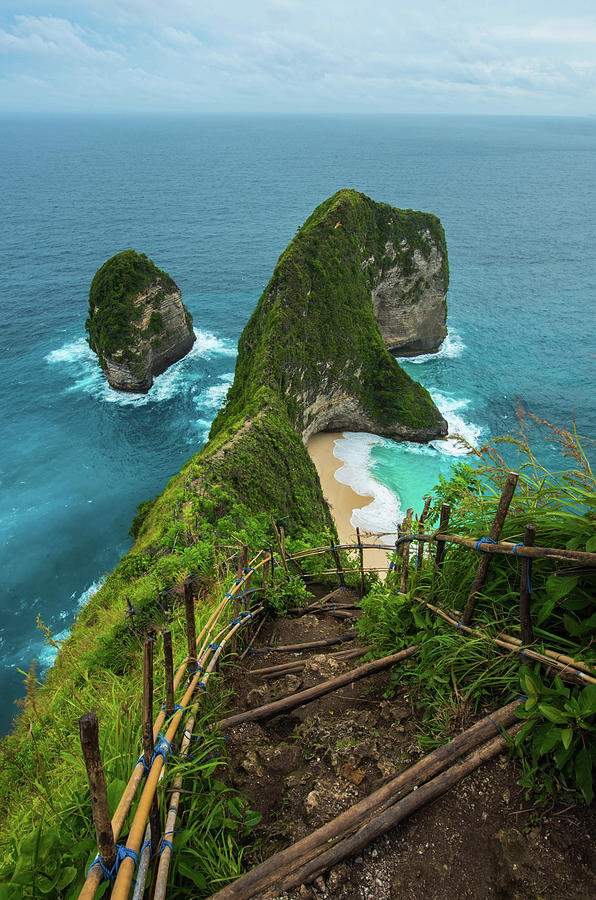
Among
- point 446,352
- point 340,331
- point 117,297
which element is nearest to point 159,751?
point 340,331

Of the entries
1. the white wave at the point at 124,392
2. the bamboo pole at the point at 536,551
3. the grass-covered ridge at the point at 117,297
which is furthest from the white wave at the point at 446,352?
the bamboo pole at the point at 536,551

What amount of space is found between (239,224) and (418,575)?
92715 millimetres

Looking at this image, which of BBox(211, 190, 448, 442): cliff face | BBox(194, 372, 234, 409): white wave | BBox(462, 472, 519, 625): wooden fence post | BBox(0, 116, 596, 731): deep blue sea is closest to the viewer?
BBox(462, 472, 519, 625): wooden fence post

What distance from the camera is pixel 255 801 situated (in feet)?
11.7

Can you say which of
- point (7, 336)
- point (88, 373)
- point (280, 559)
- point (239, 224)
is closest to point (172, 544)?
point (280, 559)

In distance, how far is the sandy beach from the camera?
2439 centimetres

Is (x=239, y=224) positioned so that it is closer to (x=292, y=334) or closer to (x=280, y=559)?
(x=292, y=334)

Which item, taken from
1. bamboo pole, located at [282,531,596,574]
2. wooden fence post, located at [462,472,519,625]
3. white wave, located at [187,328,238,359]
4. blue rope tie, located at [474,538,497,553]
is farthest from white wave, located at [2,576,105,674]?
white wave, located at [187,328,238,359]

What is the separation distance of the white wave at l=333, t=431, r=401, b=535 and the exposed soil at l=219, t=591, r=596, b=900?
63.0 ft

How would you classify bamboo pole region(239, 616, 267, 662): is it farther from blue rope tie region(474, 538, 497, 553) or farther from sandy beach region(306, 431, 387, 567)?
sandy beach region(306, 431, 387, 567)

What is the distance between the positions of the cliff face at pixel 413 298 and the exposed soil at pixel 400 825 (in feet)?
128

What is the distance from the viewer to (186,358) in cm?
4509

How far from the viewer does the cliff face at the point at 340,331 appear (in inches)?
1076

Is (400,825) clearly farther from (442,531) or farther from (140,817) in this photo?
(442,531)
